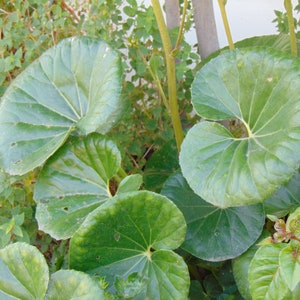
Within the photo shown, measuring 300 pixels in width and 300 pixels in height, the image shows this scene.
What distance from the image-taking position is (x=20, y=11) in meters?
1.20

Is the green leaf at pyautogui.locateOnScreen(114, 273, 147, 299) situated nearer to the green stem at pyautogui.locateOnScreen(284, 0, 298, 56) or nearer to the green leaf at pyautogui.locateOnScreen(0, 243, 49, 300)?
the green leaf at pyautogui.locateOnScreen(0, 243, 49, 300)

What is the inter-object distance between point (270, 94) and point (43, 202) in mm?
386

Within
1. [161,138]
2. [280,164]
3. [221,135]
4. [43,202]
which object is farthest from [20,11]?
[280,164]

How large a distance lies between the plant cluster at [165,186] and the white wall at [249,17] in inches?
23.9

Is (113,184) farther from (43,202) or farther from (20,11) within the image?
(20,11)

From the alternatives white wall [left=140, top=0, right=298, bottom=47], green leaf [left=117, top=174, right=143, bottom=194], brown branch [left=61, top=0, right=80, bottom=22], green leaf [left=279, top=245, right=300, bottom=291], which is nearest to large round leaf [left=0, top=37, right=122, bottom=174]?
green leaf [left=117, top=174, right=143, bottom=194]

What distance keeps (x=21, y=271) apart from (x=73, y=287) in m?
0.09

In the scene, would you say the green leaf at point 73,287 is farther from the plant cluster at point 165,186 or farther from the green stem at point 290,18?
the green stem at point 290,18

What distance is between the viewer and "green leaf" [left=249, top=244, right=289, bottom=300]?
61 cm

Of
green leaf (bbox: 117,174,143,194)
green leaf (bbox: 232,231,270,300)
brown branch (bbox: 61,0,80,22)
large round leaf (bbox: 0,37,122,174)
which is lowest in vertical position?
green leaf (bbox: 232,231,270,300)

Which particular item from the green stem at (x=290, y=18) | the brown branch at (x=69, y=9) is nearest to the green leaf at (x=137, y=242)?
the green stem at (x=290, y=18)

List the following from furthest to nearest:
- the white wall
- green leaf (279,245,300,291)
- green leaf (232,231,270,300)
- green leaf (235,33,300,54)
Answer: the white wall, green leaf (235,33,300,54), green leaf (232,231,270,300), green leaf (279,245,300,291)

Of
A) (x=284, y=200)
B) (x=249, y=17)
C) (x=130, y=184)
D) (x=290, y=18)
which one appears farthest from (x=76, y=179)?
(x=249, y=17)

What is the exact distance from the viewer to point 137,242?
747 mm
